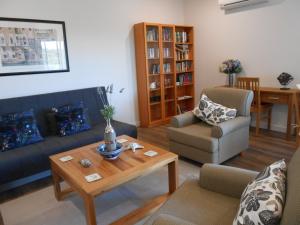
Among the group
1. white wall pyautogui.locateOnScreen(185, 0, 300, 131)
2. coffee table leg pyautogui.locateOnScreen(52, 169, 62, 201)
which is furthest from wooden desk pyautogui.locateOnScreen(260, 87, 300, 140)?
coffee table leg pyautogui.locateOnScreen(52, 169, 62, 201)

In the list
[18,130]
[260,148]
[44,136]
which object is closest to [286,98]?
[260,148]

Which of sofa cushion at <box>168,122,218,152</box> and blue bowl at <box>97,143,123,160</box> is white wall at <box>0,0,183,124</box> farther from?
blue bowl at <box>97,143,123,160</box>

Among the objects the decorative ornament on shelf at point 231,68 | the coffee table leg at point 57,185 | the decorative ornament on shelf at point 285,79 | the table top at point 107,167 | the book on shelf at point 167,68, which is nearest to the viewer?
the table top at point 107,167


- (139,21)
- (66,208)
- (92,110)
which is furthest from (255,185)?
(139,21)

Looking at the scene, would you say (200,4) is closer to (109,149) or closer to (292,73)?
(292,73)

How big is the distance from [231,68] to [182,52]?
1.13m

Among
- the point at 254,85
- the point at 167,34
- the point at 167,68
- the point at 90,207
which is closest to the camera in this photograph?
the point at 90,207

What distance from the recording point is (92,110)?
355 centimetres

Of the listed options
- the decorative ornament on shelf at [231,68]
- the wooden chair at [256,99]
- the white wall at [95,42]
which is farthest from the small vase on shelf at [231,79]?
the white wall at [95,42]

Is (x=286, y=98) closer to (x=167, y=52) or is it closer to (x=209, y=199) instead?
(x=167, y=52)

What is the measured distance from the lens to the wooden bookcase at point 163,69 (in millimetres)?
4328

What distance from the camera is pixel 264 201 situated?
3.15 feet

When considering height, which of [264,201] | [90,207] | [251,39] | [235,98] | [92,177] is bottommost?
[90,207]

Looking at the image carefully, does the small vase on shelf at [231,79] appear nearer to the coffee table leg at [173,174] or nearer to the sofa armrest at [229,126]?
the sofa armrest at [229,126]
